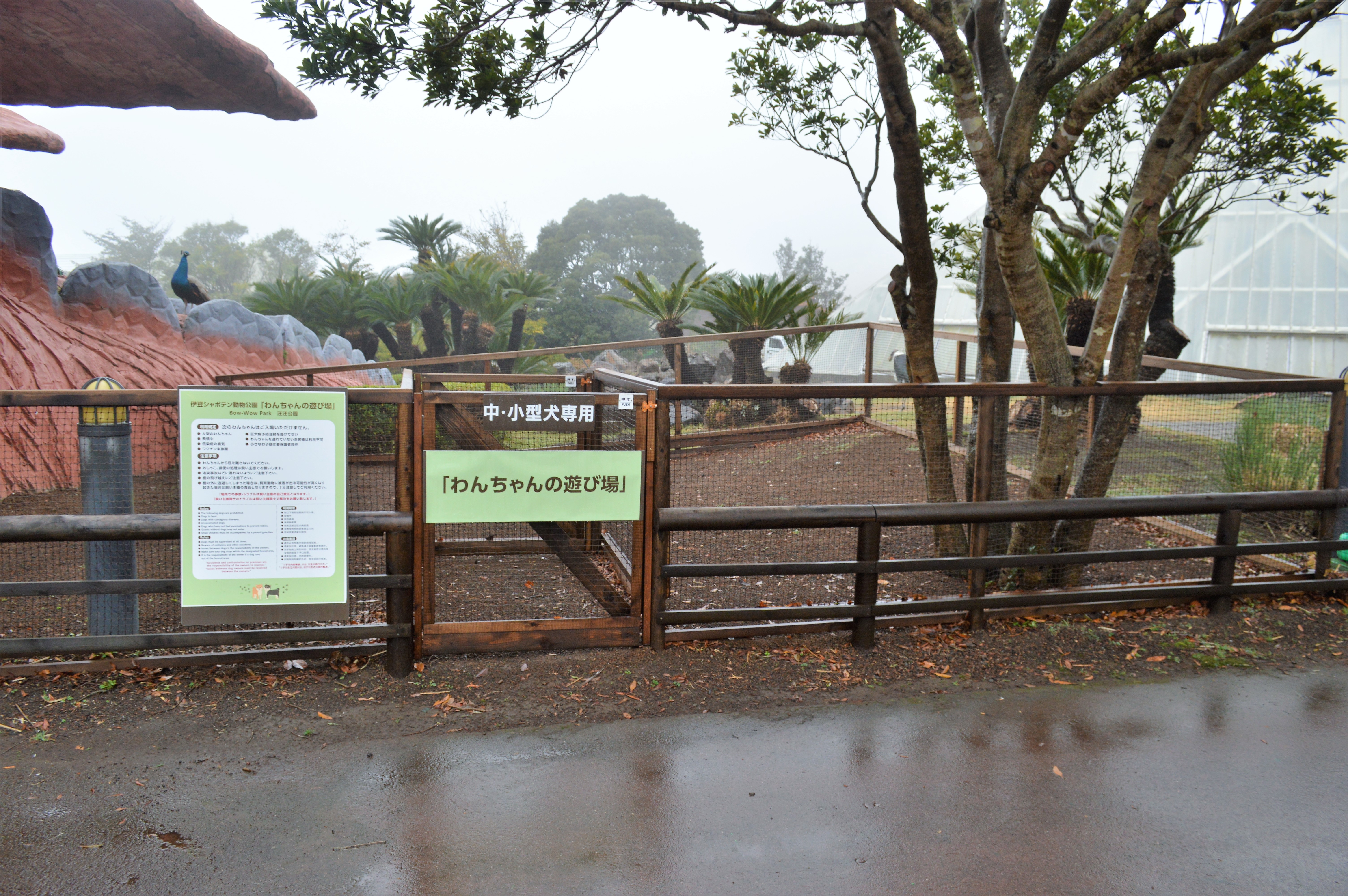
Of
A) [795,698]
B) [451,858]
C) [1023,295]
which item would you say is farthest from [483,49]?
[451,858]

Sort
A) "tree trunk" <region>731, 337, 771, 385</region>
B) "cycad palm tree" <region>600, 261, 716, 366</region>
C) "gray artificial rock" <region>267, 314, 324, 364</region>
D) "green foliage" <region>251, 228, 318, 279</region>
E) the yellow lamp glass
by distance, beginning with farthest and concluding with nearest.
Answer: "green foliage" <region>251, 228, 318, 279</region>, "cycad palm tree" <region>600, 261, 716, 366</region>, "gray artificial rock" <region>267, 314, 324, 364</region>, "tree trunk" <region>731, 337, 771, 385</region>, the yellow lamp glass

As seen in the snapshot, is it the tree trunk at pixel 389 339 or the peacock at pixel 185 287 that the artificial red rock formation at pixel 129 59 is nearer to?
the peacock at pixel 185 287

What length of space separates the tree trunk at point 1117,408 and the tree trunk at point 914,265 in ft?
2.21

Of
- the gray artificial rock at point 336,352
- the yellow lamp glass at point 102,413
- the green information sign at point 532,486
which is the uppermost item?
the gray artificial rock at point 336,352

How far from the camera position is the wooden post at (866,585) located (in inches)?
183

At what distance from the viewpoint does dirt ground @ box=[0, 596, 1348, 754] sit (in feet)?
12.6

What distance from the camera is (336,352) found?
19.4 meters

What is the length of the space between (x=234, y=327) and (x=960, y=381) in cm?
1155

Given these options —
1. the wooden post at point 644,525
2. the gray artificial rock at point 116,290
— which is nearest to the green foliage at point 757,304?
the gray artificial rock at point 116,290

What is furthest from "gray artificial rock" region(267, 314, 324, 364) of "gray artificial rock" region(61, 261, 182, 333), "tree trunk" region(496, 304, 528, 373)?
"tree trunk" region(496, 304, 528, 373)

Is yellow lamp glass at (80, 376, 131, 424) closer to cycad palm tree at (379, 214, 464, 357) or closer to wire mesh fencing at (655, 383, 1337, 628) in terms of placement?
wire mesh fencing at (655, 383, 1337, 628)

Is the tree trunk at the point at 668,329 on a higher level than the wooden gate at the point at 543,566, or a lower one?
higher

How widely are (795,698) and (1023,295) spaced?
113 inches

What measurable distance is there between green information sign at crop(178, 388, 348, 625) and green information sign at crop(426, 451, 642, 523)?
0.46 m
